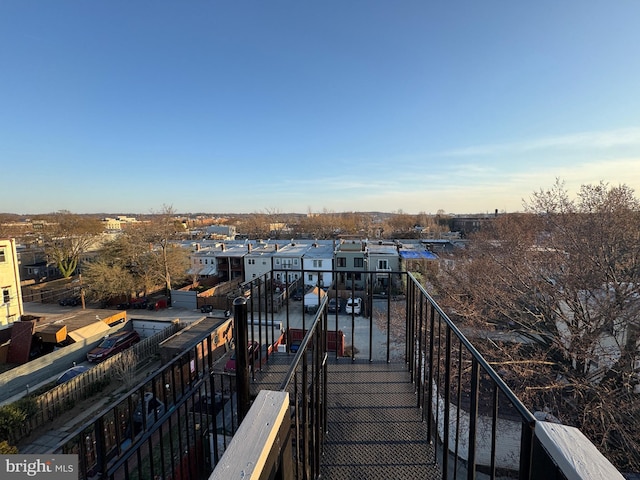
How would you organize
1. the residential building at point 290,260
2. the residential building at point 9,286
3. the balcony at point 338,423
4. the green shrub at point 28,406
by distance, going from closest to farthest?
1. the balcony at point 338,423
2. the green shrub at point 28,406
3. the residential building at point 9,286
4. the residential building at point 290,260

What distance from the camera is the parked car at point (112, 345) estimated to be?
10.7 meters

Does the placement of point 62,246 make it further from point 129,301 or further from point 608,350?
point 608,350

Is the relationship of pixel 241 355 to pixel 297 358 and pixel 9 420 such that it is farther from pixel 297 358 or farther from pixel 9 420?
pixel 9 420

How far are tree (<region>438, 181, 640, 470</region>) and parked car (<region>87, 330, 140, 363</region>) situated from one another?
37.9 feet

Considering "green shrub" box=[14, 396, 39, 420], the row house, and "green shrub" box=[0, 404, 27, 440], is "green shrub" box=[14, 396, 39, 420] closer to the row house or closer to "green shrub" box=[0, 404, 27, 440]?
"green shrub" box=[0, 404, 27, 440]

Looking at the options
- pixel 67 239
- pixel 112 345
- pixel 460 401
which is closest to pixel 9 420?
pixel 112 345

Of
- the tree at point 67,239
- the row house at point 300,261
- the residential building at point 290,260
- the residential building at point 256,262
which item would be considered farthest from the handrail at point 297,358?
the tree at point 67,239

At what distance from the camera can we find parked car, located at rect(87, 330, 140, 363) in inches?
422

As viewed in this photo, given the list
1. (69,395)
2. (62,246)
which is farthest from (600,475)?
(62,246)

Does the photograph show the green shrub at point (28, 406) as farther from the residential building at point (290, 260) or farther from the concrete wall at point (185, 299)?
the residential building at point (290, 260)

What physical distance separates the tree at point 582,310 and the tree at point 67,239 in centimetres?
2549

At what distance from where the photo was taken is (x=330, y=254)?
A: 21.3 m

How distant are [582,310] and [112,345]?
561 inches

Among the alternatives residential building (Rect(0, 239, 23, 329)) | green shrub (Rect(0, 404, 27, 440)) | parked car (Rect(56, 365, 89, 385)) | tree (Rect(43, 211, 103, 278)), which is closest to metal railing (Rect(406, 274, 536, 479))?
green shrub (Rect(0, 404, 27, 440))
